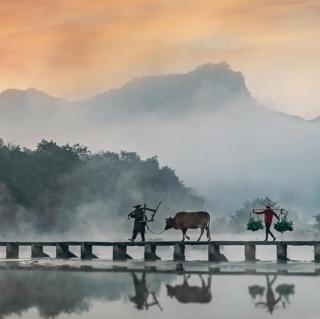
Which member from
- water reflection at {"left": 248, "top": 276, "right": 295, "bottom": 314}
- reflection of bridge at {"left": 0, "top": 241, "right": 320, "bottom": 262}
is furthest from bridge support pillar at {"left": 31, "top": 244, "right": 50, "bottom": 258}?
water reflection at {"left": 248, "top": 276, "right": 295, "bottom": 314}

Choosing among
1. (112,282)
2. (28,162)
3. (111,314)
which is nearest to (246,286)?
(112,282)

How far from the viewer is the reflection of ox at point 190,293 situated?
32.0m

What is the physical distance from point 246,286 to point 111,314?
8.99 m

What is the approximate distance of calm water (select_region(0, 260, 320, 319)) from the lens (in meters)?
29.0

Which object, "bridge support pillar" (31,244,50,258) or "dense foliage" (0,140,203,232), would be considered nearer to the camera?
"bridge support pillar" (31,244,50,258)

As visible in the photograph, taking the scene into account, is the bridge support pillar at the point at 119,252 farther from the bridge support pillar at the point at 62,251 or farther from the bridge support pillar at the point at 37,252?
the bridge support pillar at the point at 37,252

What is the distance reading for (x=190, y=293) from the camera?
33969mm

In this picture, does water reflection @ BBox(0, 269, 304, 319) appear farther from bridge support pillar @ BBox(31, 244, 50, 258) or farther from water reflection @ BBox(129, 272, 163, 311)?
bridge support pillar @ BBox(31, 244, 50, 258)

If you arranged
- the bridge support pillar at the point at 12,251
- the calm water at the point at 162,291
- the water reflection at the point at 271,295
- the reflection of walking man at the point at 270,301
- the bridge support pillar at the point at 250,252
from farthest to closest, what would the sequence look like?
1. the bridge support pillar at the point at 12,251
2. the bridge support pillar at the point at 250,252
3. the water reflection at the point at 271,295
4. the reflection of walking man at the point at 270,301
5. the calm water at the point at 162,291

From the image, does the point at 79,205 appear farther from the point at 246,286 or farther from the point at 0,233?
the point at 246,286

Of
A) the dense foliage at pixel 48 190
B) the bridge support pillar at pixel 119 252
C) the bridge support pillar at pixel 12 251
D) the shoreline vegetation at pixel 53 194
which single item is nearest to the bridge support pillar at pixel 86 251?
the bridge support pillar at pixel 119 252

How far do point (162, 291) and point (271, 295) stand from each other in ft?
14.1

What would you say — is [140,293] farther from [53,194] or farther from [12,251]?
[53,194]

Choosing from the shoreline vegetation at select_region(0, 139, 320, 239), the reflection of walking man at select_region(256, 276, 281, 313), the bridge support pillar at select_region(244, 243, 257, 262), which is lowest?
the reflection of walking man at select_region(256, 276, 281, 313)
